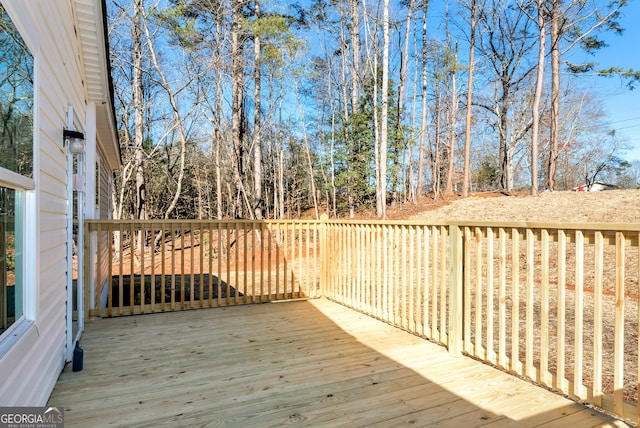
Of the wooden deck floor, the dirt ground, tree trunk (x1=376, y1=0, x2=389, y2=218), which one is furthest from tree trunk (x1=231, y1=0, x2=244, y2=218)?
the wooden deck floor

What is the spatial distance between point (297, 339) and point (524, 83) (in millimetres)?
19812

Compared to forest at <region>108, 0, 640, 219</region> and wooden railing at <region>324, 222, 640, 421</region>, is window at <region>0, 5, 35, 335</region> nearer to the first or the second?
wooden railing at <region>324, 222, 640, 421</region>

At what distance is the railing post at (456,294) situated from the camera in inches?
126

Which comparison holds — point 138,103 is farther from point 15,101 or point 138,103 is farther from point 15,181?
point 15,181

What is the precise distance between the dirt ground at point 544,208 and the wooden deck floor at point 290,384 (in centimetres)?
861

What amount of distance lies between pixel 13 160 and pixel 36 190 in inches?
16.1

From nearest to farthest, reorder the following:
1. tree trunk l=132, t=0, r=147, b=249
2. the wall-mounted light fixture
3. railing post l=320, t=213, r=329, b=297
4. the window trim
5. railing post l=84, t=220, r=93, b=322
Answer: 1. the window trim
2. the wall-mounted light fixture
3. railing post l=84, t=220, r=93, b=322
4. railing post l=320, t=213, r=329, b=297
5. tree trunk l=132, t=0, r=147, b=249

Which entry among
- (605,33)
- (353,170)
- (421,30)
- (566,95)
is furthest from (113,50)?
(566,95)

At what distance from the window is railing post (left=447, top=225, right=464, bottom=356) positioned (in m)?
2.97

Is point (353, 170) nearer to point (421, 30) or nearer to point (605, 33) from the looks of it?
point (421, 30)

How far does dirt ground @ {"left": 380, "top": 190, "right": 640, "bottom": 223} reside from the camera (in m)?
9.72

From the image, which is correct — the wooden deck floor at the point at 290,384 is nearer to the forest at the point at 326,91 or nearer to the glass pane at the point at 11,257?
the glass pane at the point at 11,257

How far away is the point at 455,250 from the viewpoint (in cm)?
324

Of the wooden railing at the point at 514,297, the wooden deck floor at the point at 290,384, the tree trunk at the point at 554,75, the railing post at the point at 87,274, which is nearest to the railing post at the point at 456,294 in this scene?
the wooden railing at the point at 514,297
